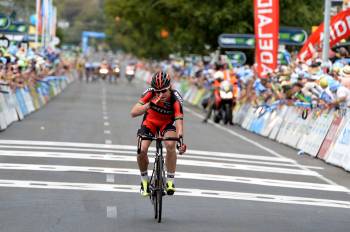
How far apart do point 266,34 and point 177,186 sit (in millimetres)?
21146

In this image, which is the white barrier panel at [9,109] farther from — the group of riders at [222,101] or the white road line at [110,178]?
the white road line at [110,178]

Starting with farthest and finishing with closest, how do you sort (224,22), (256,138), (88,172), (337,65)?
1. (224,22)
2. (256,138)
3. (337,65)
4. (88,172)

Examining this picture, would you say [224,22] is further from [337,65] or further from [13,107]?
[337,65]

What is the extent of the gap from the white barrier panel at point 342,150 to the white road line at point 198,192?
5448 millimetres

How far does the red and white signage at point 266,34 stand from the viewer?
124 feet

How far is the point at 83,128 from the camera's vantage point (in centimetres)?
3142

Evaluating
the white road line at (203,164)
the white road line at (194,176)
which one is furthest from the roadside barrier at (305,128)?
the white road line at (194,176)

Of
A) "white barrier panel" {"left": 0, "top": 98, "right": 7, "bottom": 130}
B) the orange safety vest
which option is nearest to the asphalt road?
"white barrier panel" {"left": 0, "top": 98, "right": 7, "bottom": 130}

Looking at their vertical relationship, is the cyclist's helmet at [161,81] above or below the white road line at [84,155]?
above

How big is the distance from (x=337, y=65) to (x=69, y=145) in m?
8.13

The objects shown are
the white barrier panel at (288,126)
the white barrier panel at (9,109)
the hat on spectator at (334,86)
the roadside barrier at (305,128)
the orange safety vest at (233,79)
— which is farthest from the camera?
the orange safety vest at (233,79)

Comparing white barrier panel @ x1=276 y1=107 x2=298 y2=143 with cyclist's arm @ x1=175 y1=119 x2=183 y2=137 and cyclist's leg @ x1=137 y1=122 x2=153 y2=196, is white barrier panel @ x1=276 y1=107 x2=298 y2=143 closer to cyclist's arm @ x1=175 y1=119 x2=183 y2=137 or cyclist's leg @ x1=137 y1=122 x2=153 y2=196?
cyclist's leg @ x1=137 y1=122 x2=153 y2=196

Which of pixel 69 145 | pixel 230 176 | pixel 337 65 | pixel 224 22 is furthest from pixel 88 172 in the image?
pixel 224 22

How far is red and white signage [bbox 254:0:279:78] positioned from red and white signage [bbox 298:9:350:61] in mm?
1117
